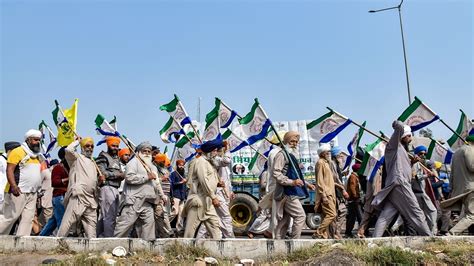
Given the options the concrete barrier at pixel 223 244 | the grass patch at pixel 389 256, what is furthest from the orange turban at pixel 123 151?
the grass patch at pixel 389 256

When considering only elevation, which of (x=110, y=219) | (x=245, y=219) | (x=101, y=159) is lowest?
(x=245, y=219)

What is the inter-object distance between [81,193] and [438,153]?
274 inches

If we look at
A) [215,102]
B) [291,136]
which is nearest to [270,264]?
[291,136]

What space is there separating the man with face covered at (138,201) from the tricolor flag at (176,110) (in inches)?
198

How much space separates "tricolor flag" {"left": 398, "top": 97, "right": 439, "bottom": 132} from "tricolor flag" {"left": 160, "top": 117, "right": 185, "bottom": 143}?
18.3 ft

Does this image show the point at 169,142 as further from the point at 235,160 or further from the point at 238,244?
the point at 238,244

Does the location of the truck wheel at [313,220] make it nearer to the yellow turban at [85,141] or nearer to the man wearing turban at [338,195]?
the man wearing turban at [338,195]

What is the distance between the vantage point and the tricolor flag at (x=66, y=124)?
827 centimetres

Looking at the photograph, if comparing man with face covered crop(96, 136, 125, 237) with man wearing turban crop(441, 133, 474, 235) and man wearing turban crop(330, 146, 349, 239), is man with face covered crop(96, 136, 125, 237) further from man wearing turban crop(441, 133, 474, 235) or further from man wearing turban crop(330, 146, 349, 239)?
man wearing turban crop(441, 133, 474, 235)

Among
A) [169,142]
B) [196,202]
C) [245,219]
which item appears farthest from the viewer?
[169,142]

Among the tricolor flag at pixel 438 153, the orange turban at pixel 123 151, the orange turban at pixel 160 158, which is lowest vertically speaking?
the tricolor flag at pixel 438 153

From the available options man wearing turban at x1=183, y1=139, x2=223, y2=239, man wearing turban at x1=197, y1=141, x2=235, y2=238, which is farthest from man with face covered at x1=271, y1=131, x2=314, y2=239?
man wearing turban at x1=183, y1=139, x2=223, y2=239

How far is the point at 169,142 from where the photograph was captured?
503 inches

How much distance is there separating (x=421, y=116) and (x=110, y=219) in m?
5.31
